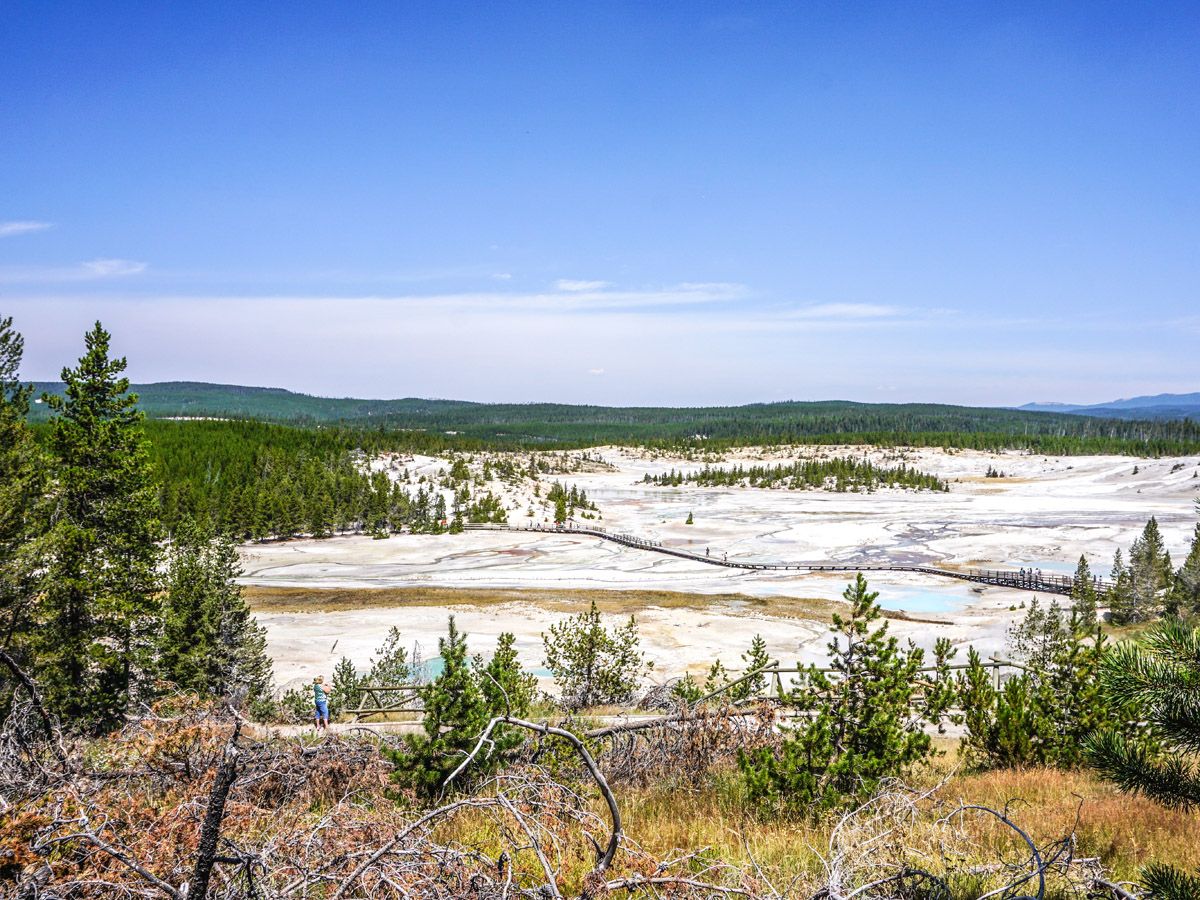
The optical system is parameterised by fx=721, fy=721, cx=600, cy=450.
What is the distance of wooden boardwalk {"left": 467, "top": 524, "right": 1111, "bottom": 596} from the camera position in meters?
47.8

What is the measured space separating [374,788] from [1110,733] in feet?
20.0

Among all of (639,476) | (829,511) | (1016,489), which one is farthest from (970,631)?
(639,476)

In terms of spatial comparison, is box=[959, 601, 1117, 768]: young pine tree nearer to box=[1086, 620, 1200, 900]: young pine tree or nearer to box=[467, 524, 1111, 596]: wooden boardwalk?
box=[1086, 620, 1200, 900]: young pine tree

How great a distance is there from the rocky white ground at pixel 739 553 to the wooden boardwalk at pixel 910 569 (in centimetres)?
184

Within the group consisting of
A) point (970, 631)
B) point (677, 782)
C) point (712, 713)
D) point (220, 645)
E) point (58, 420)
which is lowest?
point (970, 631)

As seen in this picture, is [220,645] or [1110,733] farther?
[220,645]

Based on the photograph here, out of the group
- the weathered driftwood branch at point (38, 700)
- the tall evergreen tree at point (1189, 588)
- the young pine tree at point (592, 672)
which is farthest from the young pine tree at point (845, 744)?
the tall evergreen tree at point (1189, 588)

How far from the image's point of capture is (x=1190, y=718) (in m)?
3.25

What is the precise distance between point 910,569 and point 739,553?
15.1 metres

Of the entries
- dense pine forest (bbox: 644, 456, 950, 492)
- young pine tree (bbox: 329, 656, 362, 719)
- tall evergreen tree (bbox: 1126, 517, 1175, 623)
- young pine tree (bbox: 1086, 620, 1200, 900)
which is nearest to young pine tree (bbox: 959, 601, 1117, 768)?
young pine tree (bbox: 1086, 620, 1200, 900)

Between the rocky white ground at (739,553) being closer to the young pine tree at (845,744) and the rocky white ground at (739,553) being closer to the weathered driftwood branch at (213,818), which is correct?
the young pine tree at (845,744)

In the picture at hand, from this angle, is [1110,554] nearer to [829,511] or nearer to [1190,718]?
[829,511]

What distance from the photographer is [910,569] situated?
178 feet

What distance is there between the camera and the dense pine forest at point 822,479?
115000mm
